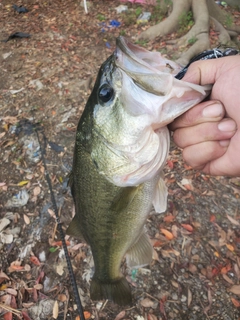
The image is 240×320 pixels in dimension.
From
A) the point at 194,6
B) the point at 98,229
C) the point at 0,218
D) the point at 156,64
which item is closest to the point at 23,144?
the point at 0,218

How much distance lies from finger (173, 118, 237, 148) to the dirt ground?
1864 mm

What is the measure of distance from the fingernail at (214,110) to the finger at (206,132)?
2.1 inches

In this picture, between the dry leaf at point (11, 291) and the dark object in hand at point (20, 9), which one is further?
the dark object in hand at point (20, 9)

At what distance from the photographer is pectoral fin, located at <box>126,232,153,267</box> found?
6.46 feet

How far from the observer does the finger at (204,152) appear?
58.5 inches

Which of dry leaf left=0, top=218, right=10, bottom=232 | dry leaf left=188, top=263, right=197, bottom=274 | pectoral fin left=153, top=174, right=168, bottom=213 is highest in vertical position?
pectoral fin left=153, top=174, right=168, bottom=213

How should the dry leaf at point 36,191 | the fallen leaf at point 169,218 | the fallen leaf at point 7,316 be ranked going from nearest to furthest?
1. the fallen leaf at point 7,316
2. the fallen leaf at point 169,218
3. the dry leaf at point 36,191

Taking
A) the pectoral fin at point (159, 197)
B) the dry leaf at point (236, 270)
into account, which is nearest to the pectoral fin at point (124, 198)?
the pectoral fin at point (159, 197)

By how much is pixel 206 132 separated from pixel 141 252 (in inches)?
37.5

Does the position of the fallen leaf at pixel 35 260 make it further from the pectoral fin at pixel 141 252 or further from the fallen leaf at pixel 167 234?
the pectoral fin at pixel 141 252

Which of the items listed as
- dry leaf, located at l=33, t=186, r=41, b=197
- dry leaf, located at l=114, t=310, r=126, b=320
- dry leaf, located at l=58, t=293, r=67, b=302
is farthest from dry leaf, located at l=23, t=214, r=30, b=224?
dry leaf, located at l=114, t=310, r=126, b=320

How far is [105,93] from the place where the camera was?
1391 mm

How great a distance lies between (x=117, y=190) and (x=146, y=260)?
683 mm

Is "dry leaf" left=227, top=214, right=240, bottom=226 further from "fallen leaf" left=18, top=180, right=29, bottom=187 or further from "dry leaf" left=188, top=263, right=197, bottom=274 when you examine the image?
"fallen leaf" left=18, top=180, right=29, bottom=187
